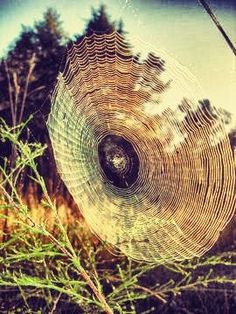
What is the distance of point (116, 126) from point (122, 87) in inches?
8.4

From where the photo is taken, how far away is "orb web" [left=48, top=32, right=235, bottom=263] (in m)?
1.85

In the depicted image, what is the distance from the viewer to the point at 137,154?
7.59ft

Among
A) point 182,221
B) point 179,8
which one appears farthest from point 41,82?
point 182,221

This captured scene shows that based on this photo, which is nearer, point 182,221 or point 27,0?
point 182,221

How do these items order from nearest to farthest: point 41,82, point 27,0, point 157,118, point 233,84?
point 233,84 < point 157,118 < point 27,0 < point 41,82

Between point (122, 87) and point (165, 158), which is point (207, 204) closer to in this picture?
point (165, 158)

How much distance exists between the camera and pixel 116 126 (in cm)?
229

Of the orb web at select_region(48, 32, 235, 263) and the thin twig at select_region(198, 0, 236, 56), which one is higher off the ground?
the thin twig at select_region(198, 0, 236, 56)

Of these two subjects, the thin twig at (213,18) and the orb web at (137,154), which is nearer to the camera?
the thin twig at (213,18)

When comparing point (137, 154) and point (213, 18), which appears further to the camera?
point (137, 154)

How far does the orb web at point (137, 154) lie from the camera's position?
1849mm

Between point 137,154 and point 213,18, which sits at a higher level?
point 213,18

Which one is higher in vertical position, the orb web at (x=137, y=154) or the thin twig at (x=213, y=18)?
the thin twig at (x=213, y=18)

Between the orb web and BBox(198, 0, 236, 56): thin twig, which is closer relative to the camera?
BBox(198, 0, 236, 56): thin twig
